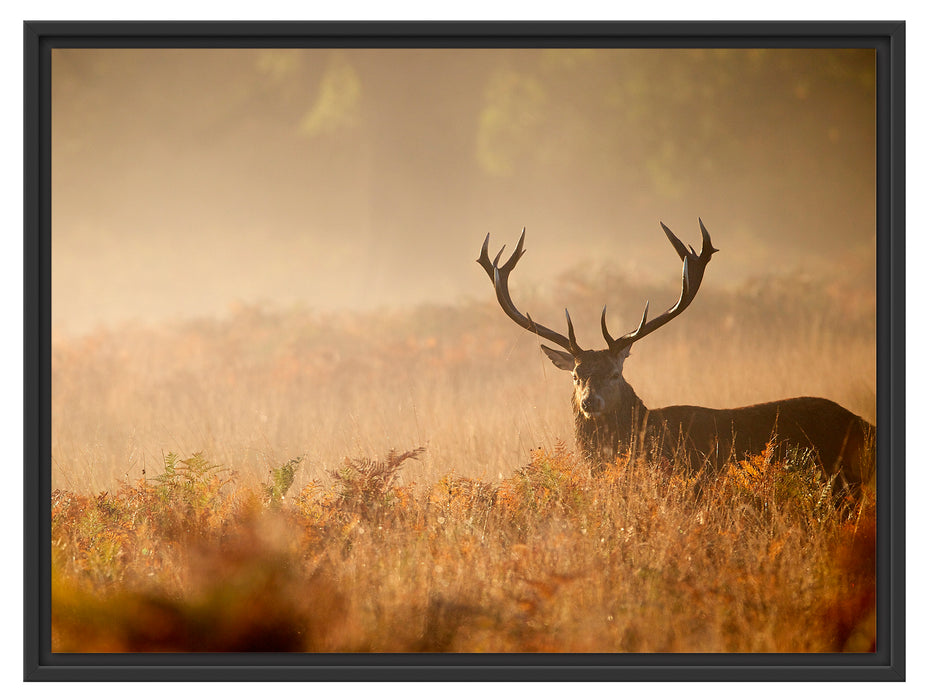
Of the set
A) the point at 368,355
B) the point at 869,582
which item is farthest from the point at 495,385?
the point at 869,582

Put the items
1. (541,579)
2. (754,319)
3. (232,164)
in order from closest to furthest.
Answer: (541,579), (232,164), (754,319)

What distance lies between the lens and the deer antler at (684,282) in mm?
4910

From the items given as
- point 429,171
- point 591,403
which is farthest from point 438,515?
point 429,171

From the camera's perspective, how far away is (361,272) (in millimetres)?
5184

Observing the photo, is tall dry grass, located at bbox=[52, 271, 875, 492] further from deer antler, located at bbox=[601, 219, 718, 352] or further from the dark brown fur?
deer antler, located at bbox=[601, 219, 718, 352]

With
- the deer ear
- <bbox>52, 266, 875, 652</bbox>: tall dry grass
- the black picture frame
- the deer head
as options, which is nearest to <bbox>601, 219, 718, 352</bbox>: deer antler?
the deer head

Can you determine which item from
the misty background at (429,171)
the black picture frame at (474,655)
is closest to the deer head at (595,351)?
the misty background at (429,171)

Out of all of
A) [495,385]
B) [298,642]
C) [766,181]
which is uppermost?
[766,181]

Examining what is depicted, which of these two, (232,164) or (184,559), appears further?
(232,164)

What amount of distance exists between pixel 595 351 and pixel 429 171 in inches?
65.6

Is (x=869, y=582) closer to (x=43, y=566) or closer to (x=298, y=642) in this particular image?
(x=298, y=642)

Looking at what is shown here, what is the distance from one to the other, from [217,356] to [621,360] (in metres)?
3.00

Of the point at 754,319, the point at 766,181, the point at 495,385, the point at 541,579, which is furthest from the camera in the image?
the point at 495,385

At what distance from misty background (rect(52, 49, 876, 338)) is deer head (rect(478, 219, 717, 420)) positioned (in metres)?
0.18
